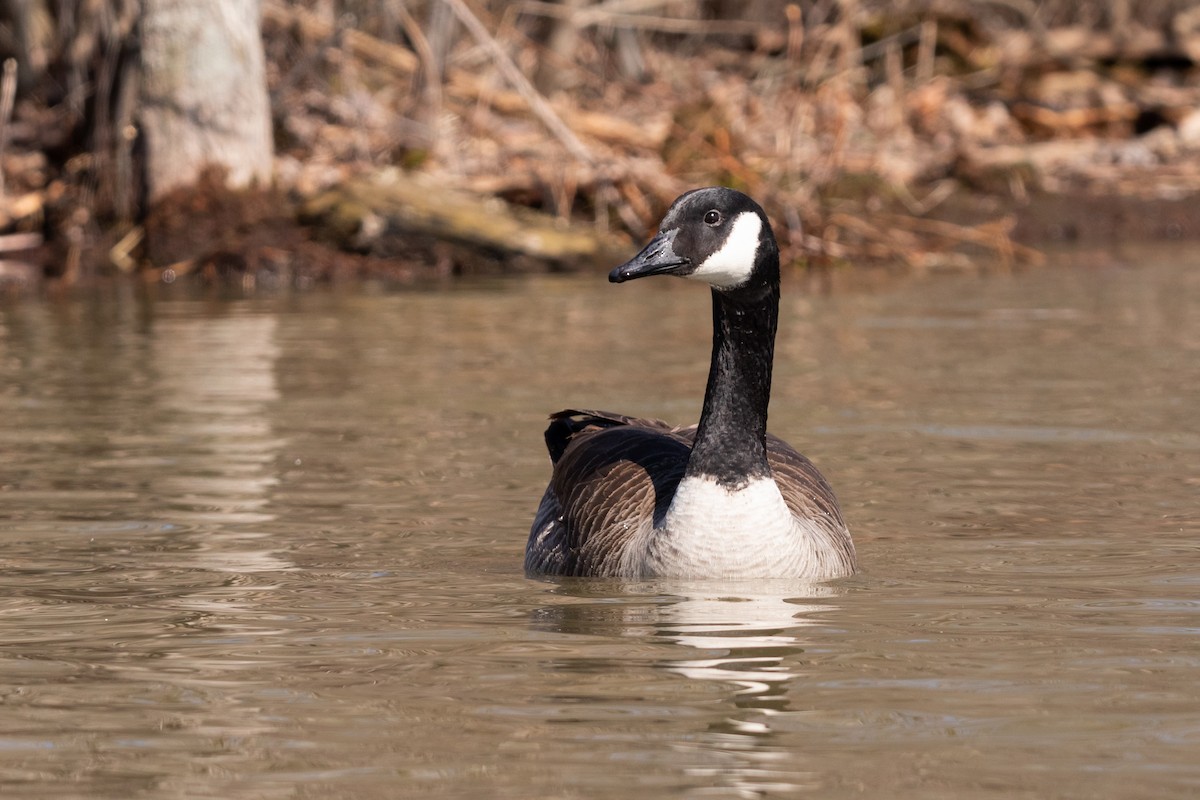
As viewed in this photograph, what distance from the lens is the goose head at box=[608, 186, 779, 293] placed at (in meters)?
6.96

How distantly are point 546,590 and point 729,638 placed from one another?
44.8 inches

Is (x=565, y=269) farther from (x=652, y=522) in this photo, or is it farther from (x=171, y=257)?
(x=652, y=522)

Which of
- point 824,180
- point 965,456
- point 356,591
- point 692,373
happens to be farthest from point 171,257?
point 356,591

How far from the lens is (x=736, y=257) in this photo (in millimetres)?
7172

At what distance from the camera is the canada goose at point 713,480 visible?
6.94m

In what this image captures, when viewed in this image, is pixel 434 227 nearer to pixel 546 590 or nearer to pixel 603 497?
pixel 603 497

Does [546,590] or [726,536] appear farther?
[546,590]

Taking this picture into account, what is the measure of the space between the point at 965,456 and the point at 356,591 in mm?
4136

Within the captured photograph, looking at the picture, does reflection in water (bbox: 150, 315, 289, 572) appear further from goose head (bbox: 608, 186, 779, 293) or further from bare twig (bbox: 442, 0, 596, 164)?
bare twig (bbox: 442, 0, 596, 164)

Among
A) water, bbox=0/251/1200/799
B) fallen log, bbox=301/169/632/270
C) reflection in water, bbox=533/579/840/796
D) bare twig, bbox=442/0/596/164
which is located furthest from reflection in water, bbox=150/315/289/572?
bare twig, bbox=442/0/596/164

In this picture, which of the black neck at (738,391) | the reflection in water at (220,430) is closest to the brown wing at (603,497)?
the black neck at (738,391)

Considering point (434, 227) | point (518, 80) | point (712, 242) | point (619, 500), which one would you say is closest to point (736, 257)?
point (712, 242)

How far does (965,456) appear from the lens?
10250mm

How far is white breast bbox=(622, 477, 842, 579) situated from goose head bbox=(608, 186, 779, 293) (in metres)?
0.75
